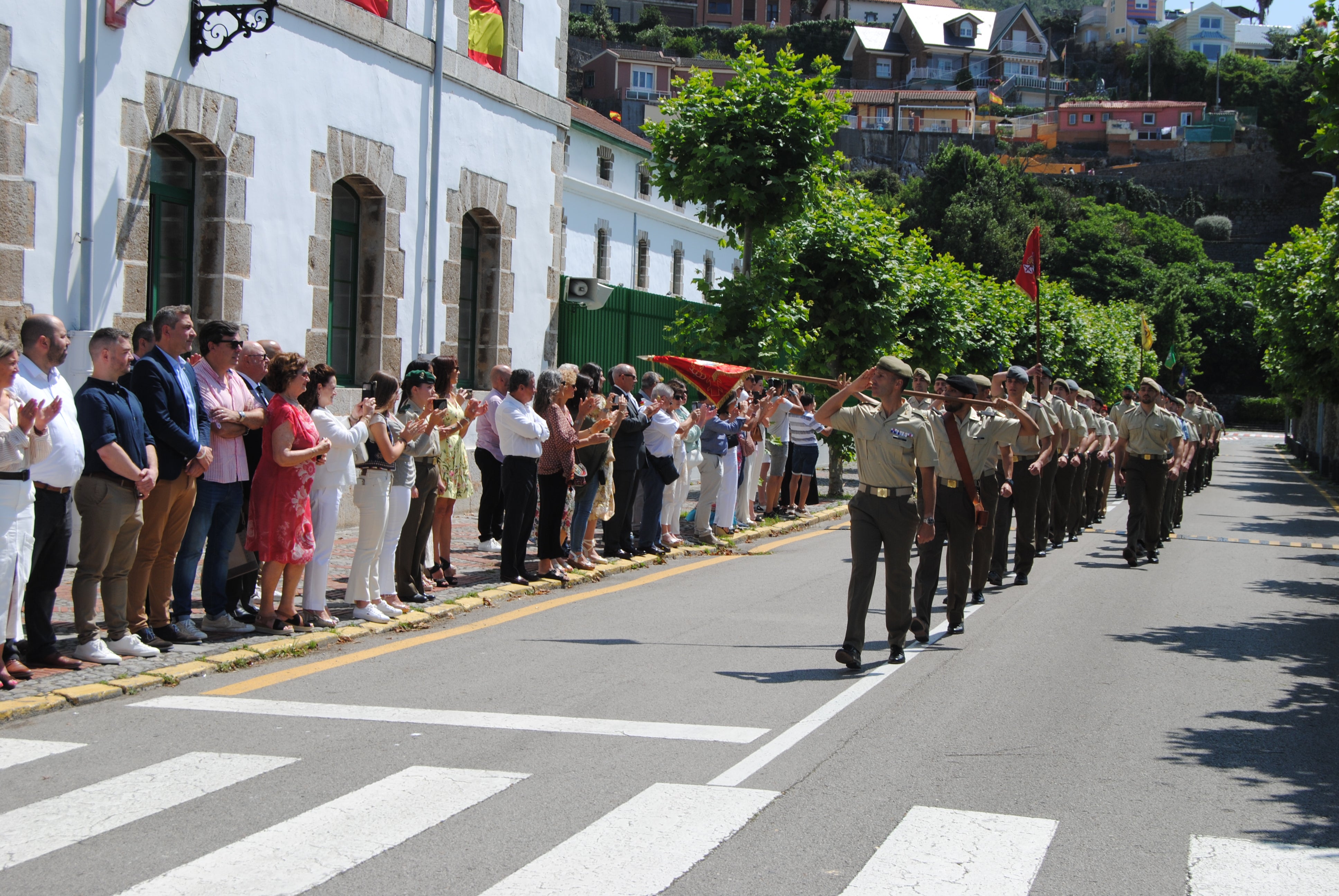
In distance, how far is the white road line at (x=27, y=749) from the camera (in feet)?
19.2

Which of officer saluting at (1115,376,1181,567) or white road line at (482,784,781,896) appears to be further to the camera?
officer saluting at (1115,376,1181,567)

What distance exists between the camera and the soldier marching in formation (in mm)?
8398

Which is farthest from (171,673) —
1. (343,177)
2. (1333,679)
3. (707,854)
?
(343,177)

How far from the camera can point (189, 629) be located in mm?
8352

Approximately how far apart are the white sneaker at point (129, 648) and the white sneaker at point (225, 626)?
2.64ft

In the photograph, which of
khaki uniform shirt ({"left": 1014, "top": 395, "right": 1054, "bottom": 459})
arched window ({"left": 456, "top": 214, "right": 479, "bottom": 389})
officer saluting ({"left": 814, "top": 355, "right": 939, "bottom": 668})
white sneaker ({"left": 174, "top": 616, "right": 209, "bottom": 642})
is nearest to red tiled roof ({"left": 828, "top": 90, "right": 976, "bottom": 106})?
arched window ({"left": 456, "top": 214, "right": 479, "bottom": 389})

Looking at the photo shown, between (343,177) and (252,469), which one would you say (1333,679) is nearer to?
(252,469)

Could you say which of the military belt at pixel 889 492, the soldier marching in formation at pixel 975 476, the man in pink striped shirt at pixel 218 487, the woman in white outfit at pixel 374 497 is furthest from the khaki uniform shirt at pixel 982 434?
the man in pink striped shirt at pixel 218 487

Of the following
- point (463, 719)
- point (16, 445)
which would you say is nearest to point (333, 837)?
point (463, 719)

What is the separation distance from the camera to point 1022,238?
92.8 meters

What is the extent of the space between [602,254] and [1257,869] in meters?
38.5

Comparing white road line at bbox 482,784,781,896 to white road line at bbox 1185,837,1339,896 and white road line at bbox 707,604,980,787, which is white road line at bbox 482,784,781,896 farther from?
white road line at bbox 1185,837,1339,896

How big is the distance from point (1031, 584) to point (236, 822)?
388 inches

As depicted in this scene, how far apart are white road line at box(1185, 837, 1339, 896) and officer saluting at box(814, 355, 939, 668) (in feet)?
11.2
